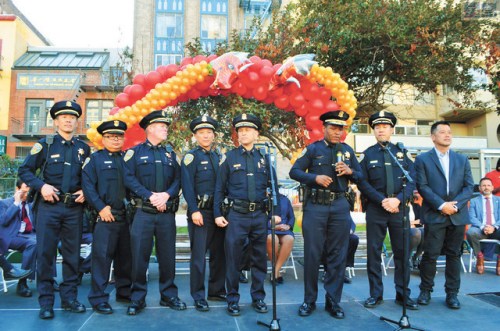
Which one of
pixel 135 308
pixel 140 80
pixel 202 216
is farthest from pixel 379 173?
pixel 140 80

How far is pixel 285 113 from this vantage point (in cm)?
835

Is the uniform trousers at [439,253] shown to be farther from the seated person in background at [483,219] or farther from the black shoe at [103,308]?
the black shoe at [103,308]

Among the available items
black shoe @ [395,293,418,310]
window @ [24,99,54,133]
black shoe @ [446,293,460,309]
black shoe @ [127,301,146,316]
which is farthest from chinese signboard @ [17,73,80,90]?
black shoe @ [446,293,460,309]

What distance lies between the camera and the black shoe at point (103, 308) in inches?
159

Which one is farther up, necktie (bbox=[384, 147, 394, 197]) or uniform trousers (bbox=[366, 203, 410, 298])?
necktie (bbox=[384, 147, 394, 197])

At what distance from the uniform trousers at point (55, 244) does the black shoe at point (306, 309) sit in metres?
2.44

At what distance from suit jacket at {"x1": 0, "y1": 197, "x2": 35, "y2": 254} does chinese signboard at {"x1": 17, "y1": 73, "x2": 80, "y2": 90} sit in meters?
21.7

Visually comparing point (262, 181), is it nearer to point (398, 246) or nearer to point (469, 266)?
point (398, 246)

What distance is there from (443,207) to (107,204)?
376 centimetres

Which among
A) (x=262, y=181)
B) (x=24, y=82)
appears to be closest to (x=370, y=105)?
(x=262, y=181)

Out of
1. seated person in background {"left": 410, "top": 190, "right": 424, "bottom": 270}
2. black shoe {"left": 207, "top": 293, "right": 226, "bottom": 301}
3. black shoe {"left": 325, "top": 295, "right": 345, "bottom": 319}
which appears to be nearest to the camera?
black shoe {"left": 325, "top": 295, "right": 345, "bottom": 319}

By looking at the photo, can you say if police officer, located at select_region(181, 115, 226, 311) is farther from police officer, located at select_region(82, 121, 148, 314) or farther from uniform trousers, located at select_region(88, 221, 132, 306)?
uniform trousers, located at select_region(88, 221, 132, 306)

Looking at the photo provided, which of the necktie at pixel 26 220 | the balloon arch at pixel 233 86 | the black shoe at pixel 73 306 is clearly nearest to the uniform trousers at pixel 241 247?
the black shoe at pixel 73 306

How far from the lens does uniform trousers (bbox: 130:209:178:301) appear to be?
4117 millimetres
